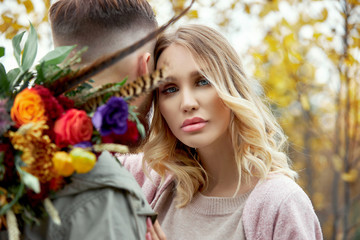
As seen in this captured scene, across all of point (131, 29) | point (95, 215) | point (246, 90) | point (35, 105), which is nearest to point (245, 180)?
point (246, 90)

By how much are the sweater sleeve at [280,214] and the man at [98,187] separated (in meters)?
0.58

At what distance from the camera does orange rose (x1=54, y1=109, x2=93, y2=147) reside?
1.11m

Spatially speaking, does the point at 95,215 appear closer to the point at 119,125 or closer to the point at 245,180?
the point at 119,125

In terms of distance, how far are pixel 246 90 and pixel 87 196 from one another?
3.59 feet

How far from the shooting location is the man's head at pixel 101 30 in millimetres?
1688

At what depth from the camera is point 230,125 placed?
2.04 metres

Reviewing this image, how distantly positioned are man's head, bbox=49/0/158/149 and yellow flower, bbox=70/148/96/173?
667 mm

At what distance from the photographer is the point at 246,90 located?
81.4 inches

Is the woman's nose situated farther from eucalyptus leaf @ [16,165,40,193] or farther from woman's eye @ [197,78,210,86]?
eucalyptus leaf @ [16,165,40,193]

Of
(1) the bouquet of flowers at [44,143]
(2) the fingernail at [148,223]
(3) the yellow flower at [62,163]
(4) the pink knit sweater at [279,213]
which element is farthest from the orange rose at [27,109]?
(4) the pink knit sweater at [279,213]

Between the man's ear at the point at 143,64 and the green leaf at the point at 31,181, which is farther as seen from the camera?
the man's ear at the point at 143,64

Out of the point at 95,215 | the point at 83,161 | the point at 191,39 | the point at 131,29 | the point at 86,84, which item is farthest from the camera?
the point at 191,39

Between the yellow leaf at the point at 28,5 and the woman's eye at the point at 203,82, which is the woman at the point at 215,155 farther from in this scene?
the yellow leaf at the point at 28,5

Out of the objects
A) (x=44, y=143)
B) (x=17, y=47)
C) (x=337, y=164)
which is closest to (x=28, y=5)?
(x=17, y=47)
